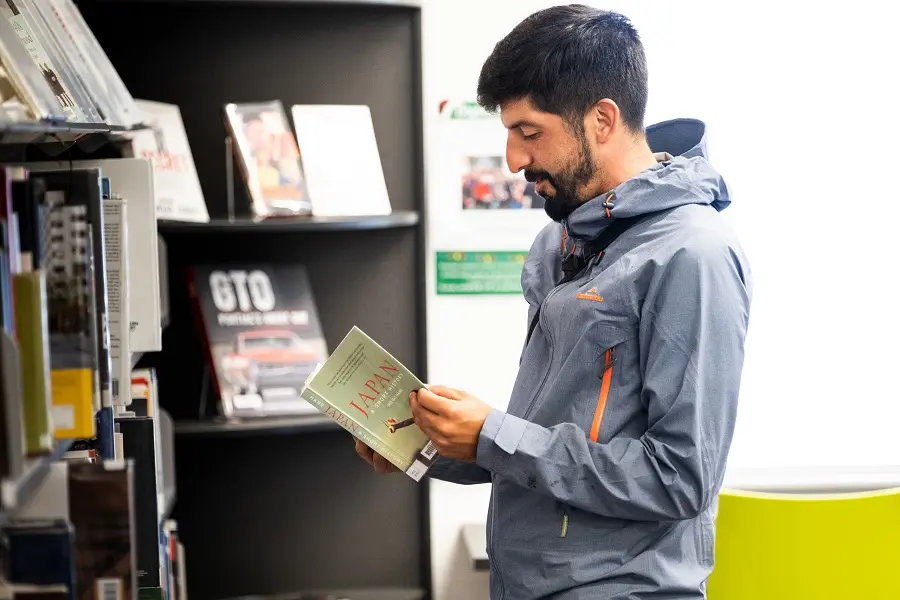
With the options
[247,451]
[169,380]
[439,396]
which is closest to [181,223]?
[169,380]

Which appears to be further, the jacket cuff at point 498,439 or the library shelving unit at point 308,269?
the library shelving unit at point 308,269

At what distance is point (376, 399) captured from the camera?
1.60 m

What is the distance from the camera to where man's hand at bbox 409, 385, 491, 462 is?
58.0 inches

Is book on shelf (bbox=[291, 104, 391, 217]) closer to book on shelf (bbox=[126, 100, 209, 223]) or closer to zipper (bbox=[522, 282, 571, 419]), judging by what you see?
book on shelf (bbox=[126, 100, 209, 223])

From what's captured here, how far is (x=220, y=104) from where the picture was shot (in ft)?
8.38

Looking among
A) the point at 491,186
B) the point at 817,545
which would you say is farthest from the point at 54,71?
the point at 817,545

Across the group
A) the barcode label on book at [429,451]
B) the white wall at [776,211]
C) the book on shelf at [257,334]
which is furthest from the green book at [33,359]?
the white wall at [776,211]

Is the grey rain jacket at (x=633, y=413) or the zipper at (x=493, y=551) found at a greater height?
the grey rain jacket at (x=633, y=413)

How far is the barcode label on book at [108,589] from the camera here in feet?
3.43

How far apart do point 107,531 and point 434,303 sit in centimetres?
168

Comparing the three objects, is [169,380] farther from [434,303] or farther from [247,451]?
[434,303]

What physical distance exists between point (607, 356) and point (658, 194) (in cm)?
26

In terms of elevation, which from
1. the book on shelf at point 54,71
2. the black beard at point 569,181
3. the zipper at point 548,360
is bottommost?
the zipper at point 548,360

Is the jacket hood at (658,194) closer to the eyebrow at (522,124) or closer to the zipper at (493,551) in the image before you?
the eyebrow at (522,124)
